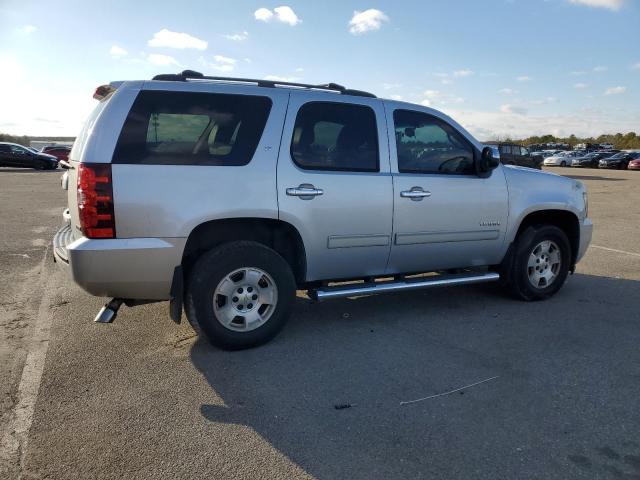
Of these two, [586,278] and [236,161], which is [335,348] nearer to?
[236,161]

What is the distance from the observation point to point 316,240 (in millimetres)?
4340

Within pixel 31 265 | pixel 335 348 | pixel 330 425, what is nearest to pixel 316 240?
pixel 335 348

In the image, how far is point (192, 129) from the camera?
12.9 ft

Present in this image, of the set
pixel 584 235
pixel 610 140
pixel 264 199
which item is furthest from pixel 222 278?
pixel 610 140

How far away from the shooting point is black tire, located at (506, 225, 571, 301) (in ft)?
17.8

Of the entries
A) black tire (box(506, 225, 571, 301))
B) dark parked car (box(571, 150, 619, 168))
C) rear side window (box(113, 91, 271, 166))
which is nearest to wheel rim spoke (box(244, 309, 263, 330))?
rear side window (box(113, 91, 271, 166))

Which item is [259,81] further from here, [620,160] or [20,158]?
[620,160]

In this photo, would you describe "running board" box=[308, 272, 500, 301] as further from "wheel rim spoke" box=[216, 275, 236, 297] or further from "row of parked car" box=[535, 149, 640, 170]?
"row of parked car" box=[535, 149, 640, 170]

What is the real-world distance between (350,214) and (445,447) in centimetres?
209

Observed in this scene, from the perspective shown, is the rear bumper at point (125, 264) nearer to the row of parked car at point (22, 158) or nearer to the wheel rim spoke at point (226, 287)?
the wheel rim spoke at point (226, 287)

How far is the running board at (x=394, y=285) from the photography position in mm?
4469

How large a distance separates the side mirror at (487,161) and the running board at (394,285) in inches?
41.5

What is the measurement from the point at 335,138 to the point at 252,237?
1.10 m

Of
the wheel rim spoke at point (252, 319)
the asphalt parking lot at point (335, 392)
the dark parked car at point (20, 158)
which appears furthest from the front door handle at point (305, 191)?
the dark parked car at point (20, 158)
